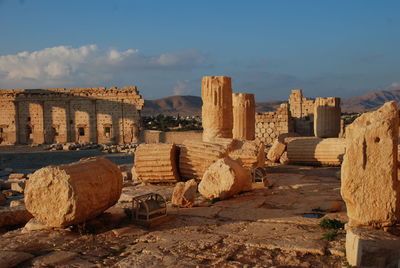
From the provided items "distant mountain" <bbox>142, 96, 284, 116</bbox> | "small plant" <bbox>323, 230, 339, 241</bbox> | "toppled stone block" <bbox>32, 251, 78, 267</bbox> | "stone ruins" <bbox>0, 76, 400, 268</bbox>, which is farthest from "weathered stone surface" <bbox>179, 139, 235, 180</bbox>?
"distant mountain" <bbox>142, 96, 284, 116</bbox>

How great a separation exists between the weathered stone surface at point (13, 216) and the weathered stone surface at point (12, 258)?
2737 millimetres

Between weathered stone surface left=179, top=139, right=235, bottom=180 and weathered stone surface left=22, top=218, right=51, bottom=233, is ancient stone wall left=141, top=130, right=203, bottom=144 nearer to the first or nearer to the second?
weathered stone surface left=179, top=139, right=235, bottom=180

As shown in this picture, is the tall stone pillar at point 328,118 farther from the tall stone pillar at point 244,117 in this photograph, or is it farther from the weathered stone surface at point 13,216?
the weathered stone surface at point 13,216

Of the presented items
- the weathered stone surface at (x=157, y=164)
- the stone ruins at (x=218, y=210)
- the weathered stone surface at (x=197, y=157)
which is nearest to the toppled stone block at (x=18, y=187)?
the stone ruins at (x=218, y=210)

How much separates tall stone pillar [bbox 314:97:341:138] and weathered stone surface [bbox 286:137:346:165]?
443 cm

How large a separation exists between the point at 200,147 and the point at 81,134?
79.7 ft

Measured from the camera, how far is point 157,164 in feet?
33.7

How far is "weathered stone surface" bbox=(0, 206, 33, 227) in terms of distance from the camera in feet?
24.6

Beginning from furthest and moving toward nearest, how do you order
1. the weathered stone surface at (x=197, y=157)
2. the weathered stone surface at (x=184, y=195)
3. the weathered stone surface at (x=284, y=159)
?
the weathered stone surface at (x=284, y=159) < the weathered stone surface at (x=197, y=157) < the weathered stone surface at (x=184, y=195)

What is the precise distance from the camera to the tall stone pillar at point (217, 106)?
12.7 metres

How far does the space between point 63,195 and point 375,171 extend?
4.29 metres

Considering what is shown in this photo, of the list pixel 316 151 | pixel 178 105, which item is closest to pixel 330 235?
pixel 316 151

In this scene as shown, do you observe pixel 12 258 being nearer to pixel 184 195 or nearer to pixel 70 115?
pixel 184 195

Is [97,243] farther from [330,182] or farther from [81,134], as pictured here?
[81,134]
